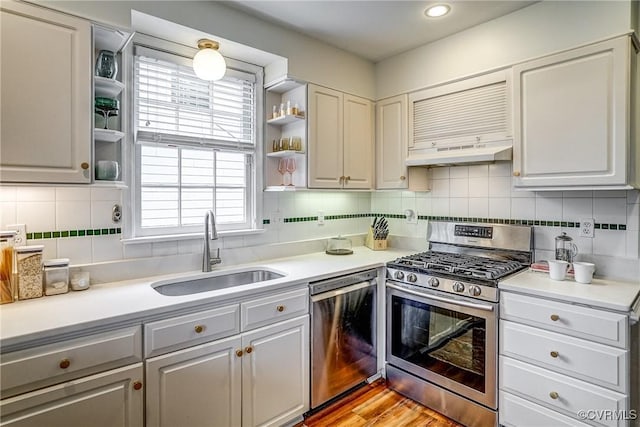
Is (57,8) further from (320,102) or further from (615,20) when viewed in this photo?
(615,20)

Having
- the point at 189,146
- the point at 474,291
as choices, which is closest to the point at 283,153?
the point at 189,146

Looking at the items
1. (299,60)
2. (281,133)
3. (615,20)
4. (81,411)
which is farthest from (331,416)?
(615,20)

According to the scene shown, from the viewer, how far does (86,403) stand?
52.7 inches

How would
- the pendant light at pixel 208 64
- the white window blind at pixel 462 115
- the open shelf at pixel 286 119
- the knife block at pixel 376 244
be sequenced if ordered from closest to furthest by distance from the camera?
the pendant light at pixel 208 64
the white window blind at pixel 462 115
the open shelf at pixel 286 119
the knife block at pixel 376 244

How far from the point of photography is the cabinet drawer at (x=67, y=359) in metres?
1.19

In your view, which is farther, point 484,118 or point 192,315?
point 484,118

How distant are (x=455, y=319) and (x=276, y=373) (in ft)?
3.79

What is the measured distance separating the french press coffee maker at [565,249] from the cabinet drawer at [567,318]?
548mm

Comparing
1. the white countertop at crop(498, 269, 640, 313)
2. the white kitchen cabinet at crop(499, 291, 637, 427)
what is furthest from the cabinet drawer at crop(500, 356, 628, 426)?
the white countertop at crop(498, 269, 640, 313)

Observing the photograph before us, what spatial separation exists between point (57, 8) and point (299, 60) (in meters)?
1.40

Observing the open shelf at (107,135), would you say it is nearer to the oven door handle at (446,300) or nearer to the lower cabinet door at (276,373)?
the lower cabinet door at (276,373)

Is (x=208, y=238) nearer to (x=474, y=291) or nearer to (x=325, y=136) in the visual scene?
(x=325, y=136)

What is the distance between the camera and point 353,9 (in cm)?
215

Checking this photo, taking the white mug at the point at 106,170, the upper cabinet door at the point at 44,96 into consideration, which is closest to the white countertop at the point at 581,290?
the white mug at the point at 106,170
